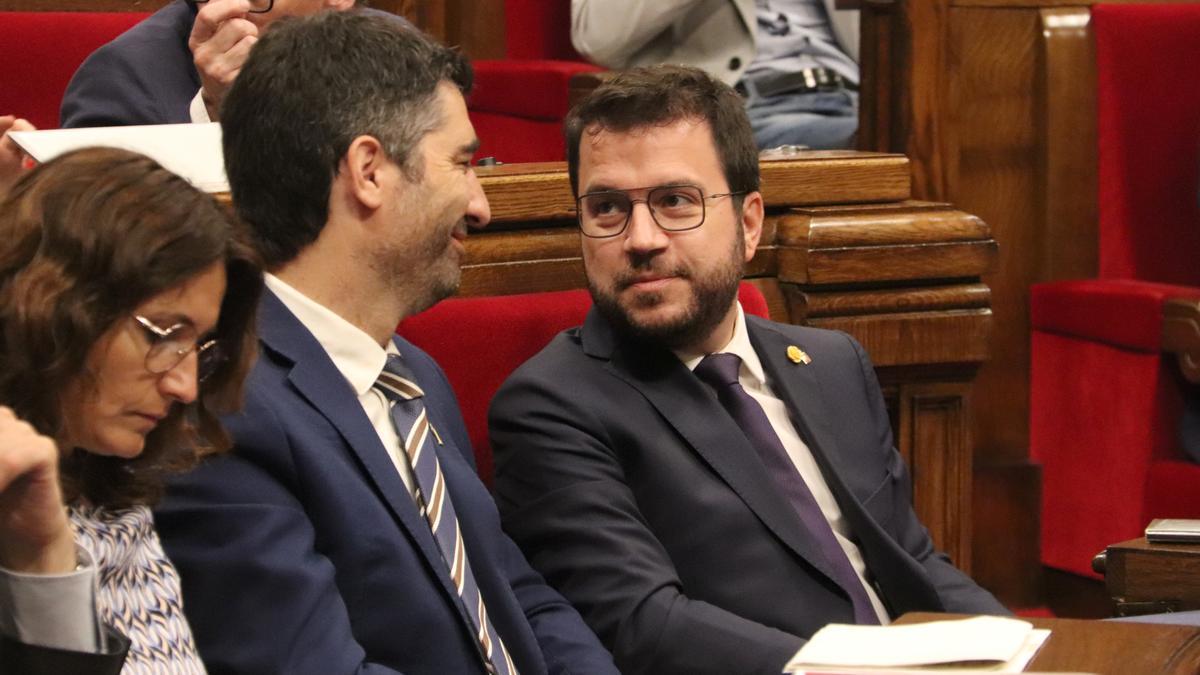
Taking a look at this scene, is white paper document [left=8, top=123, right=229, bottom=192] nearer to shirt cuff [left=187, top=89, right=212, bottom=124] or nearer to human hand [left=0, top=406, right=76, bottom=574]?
shirt cuff [left=187, top=89, right=212, bottom=124]

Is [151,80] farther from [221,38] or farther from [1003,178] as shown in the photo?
[1003,178]

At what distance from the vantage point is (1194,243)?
3.06 meters

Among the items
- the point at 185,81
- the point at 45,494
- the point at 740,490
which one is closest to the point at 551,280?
the point at 740,490

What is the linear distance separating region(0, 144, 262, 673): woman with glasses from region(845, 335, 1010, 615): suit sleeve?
35.7 inches

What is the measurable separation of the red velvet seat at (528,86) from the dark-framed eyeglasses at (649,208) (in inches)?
51.5

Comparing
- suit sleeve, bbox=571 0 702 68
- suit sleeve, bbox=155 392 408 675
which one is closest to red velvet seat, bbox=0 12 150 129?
suit sleeve, bbox=571 0 702 68

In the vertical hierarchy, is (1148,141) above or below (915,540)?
above

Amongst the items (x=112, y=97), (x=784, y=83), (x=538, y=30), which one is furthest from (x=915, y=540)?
(x=538, y=30)

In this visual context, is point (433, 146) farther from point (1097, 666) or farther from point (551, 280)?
point (1097, 666)

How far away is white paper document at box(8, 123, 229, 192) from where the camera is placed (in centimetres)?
173

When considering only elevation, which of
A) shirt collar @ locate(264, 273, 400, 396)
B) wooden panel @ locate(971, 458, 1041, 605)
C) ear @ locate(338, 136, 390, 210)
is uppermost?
ear @ locate(338, 136, 390, 210)

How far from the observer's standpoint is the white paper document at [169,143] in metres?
1.73

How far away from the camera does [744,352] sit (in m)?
1.96

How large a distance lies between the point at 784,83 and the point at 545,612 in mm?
1729
